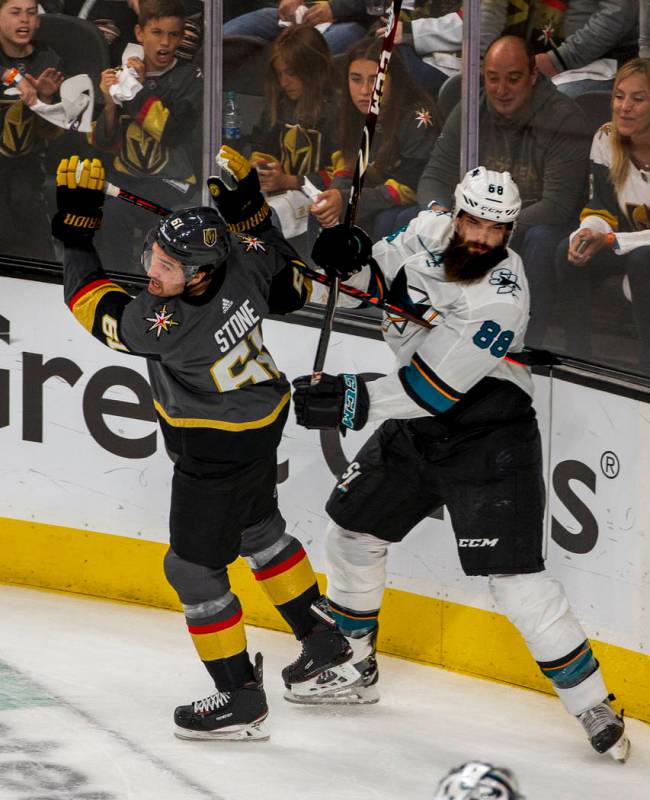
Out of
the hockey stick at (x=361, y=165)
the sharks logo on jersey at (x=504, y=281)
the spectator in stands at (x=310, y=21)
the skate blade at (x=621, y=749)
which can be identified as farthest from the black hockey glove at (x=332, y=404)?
the spectator in stands at (x=310, y=21)

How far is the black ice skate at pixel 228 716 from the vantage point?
3.51 m

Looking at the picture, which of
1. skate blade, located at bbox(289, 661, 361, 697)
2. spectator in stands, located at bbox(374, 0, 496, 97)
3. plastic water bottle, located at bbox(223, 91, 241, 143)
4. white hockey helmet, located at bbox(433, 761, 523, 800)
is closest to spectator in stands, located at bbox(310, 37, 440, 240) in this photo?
spectator in stands, located at bbox(374, 0, 496, 97)

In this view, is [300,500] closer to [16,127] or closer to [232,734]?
[232,734]

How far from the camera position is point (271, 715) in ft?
12.3

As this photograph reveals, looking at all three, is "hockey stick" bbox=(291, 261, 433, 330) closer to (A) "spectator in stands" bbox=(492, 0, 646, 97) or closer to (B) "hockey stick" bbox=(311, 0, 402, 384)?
(B) "hockey stick" bbox=(311, 0, 402, 384)

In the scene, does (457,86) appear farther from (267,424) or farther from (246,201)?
(267,424)

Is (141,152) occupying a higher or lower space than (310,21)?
lower

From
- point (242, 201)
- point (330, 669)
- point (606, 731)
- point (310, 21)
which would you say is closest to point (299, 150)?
point (310, 21)

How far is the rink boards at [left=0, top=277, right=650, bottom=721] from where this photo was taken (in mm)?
3744

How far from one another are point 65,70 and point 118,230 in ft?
1.70

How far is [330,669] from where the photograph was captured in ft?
12.5

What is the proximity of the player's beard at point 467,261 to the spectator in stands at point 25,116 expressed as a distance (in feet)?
5.59

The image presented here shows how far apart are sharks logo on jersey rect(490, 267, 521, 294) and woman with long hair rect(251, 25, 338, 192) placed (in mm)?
1137

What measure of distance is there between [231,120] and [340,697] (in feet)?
5.60
